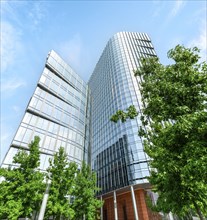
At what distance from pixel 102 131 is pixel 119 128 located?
875 centimetres

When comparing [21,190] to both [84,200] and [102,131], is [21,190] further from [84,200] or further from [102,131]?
[102,131]

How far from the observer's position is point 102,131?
145ft

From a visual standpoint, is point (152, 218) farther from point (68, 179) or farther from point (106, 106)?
point (106, 106)

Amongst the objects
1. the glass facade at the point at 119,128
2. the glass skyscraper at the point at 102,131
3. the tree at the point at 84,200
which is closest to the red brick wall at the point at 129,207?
the glass skyscraper at the point at 102,131

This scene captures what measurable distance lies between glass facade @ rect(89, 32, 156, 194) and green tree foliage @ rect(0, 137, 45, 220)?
1497 centimetres

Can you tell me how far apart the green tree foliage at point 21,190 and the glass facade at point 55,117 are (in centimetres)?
1136

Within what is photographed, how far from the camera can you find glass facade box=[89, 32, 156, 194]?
98.9 ft

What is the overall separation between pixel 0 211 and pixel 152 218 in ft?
82.7

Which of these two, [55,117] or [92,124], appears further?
[92,124]

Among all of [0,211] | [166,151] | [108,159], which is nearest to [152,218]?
[108,159]

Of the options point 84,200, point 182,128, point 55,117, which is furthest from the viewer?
point 55,117

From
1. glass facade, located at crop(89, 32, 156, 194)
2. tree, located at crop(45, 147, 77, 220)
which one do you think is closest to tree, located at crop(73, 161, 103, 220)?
tree, located at crop(45, 147, 77, 220)

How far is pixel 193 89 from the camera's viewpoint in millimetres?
7730

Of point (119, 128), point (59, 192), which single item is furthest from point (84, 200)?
point (119, 128)
